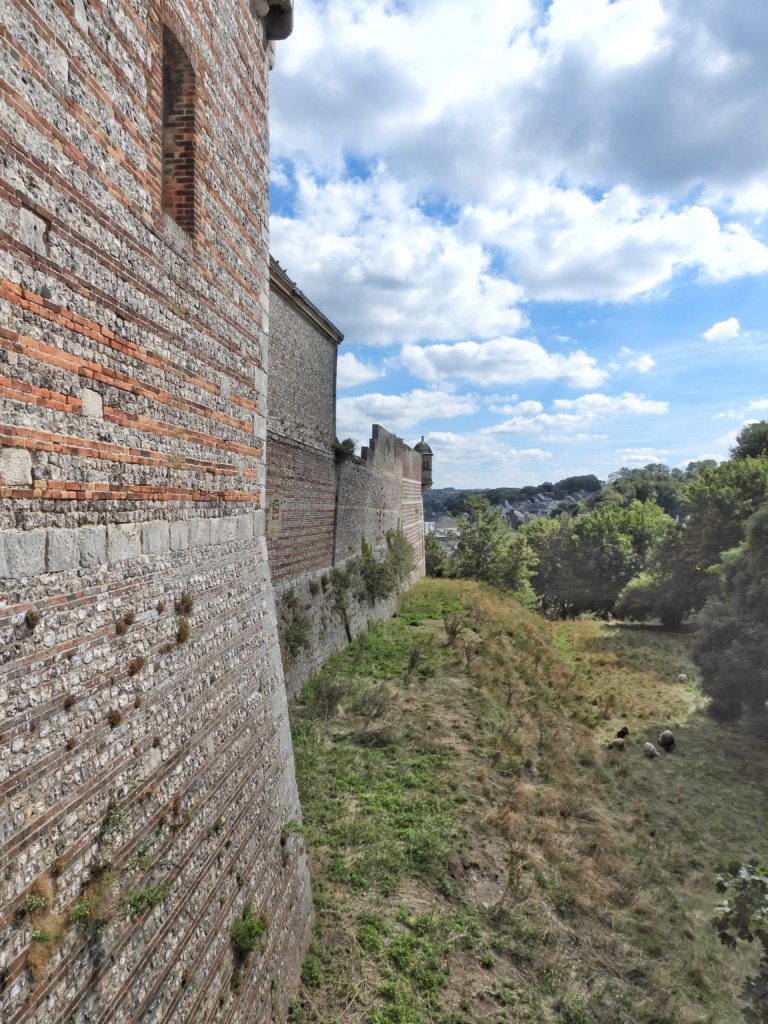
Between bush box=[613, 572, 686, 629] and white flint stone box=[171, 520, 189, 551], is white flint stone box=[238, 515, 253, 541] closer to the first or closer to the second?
white flint stone box=[171, 520, 189, 551]

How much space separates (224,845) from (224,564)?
2.22 m

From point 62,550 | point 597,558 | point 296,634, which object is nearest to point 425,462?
point 597,558

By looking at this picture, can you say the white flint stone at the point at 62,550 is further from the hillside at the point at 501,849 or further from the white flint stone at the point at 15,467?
the hillside at the point at 501,849

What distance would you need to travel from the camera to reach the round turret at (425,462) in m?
30.3

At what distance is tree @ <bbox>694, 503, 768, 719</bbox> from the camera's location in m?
15.0

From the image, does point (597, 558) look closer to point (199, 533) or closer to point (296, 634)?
point (296, 634)

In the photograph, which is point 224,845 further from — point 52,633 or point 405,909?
point 405,909

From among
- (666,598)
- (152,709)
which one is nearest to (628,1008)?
(152,709)

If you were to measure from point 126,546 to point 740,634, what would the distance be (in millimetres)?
17385

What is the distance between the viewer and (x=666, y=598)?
28766 millimetres

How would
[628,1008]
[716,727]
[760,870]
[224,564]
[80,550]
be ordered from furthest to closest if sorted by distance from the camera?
[716,727], [628,1008], [224,564], [760,870], [80,550]

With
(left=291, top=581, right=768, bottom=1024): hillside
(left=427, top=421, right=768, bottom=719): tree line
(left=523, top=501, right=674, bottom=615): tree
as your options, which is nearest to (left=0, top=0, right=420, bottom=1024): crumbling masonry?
(left=291, top=581, right=768, bottom=1024): hillside

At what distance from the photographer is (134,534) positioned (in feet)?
11.5

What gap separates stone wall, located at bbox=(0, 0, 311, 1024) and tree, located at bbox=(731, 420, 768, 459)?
96.9 feet
